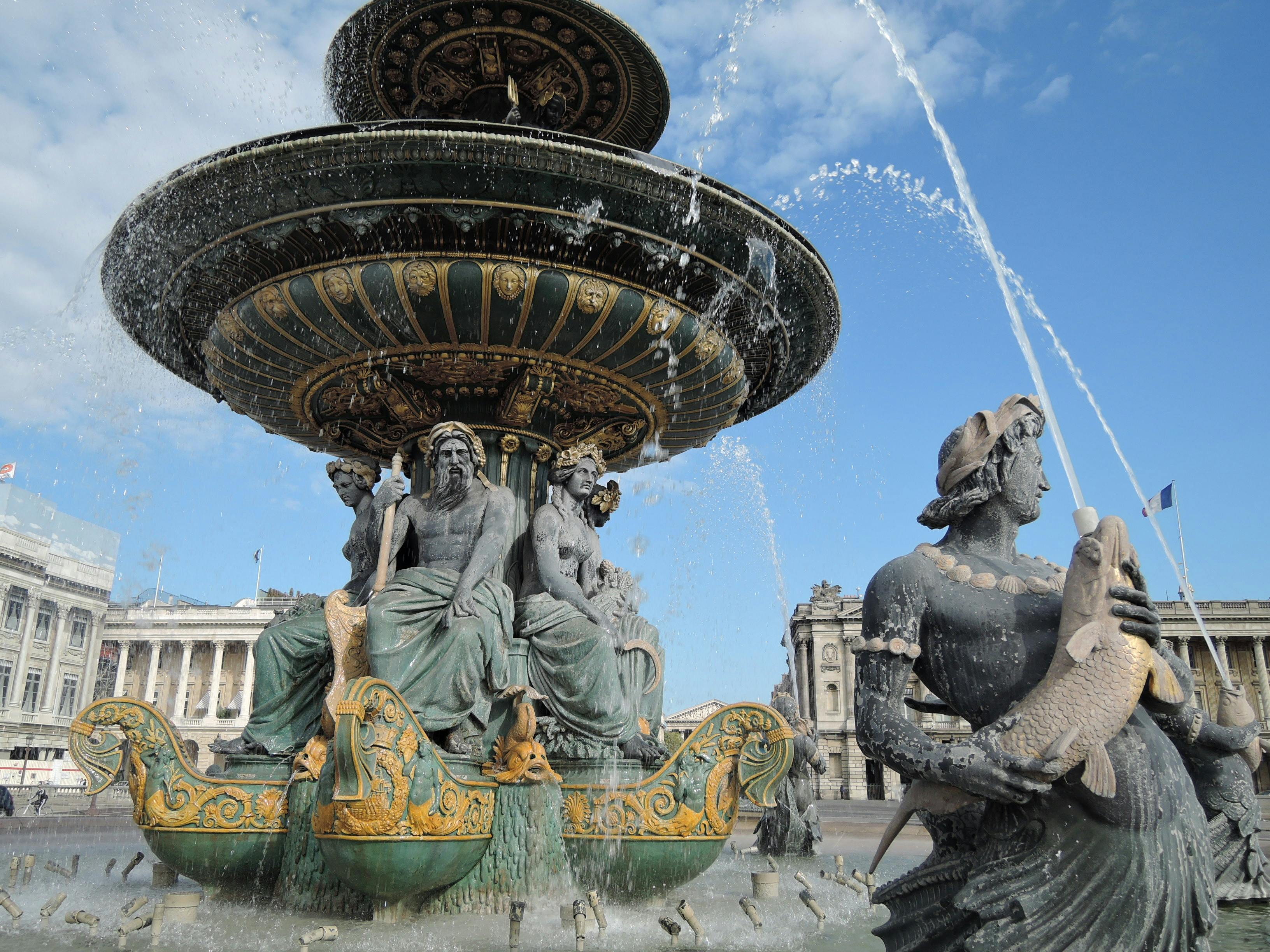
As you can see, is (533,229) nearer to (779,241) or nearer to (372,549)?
(779,241)

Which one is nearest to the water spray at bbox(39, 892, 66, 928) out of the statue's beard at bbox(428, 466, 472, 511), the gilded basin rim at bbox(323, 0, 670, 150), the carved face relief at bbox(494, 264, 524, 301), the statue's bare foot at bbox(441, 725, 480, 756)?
the statue's bare foot at bbox(441, 725, 480, 756)

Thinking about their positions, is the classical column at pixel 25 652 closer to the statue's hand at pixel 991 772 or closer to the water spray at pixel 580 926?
the water spray at pixel 580 926

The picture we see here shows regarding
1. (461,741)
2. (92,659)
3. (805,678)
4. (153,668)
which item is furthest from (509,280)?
(153,668)

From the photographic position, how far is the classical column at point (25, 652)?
50.6 meters

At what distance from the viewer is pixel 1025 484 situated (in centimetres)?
245

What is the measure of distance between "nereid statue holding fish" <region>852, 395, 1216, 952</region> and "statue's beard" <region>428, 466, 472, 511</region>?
12.6ft

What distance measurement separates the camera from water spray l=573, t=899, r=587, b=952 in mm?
3920

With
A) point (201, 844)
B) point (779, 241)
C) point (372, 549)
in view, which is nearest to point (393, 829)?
point (201, 844)

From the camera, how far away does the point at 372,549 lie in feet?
20.0

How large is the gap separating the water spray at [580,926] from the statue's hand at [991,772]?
2369 millimetres

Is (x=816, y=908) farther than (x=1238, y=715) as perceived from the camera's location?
Yes

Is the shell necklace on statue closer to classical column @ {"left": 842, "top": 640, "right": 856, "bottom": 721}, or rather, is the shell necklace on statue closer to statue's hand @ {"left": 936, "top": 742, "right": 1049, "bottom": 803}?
statue's hand @ {"left": 936, "top": 742, "right": 1049, "bottom": 803}

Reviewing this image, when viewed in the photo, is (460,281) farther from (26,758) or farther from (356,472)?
(26,758)

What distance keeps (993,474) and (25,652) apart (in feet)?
195
